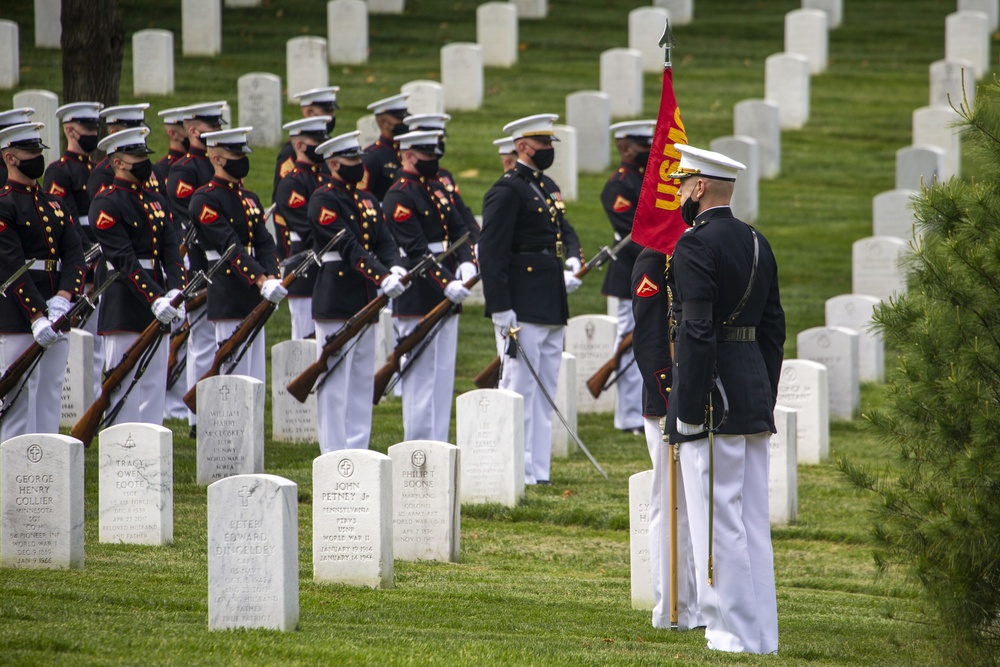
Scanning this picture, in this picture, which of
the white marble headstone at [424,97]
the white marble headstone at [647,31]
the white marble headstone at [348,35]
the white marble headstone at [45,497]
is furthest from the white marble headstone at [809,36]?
the white marble headstone at [45,497]

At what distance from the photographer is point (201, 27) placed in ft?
74.2

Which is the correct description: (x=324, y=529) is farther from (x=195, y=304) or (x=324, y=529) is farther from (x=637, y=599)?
(x=195, y=304)

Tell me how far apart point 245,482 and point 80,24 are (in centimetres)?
846

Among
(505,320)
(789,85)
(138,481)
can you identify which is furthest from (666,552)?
(789,85)

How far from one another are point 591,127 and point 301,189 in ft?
30.8

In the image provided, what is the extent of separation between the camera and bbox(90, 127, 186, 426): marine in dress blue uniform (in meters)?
10.4

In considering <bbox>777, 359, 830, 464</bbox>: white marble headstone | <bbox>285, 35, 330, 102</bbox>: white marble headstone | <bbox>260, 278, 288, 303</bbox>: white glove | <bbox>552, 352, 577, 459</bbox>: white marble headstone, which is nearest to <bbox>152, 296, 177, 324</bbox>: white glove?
<bbox>260, 278, 288, 303</bbox>: white glove

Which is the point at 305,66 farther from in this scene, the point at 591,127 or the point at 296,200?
the point at 296,200

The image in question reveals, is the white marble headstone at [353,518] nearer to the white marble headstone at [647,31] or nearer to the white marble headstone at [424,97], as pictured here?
the white marble headstone at [424,97]

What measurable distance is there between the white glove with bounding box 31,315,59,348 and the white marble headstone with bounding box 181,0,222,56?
14.2 m

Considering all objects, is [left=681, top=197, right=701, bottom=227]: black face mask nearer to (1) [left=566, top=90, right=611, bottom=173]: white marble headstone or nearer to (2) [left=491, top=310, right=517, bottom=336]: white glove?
(2) [left=491, top=310, right=517, bottom=336]: white glove

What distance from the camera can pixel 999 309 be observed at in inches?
223

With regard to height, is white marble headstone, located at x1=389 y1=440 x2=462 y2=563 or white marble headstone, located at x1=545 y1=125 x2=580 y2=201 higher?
white marble headstone, located at x1=545 y1=125 x2=580 y2=201

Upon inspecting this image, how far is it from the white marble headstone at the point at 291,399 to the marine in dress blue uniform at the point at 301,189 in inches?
26.2
